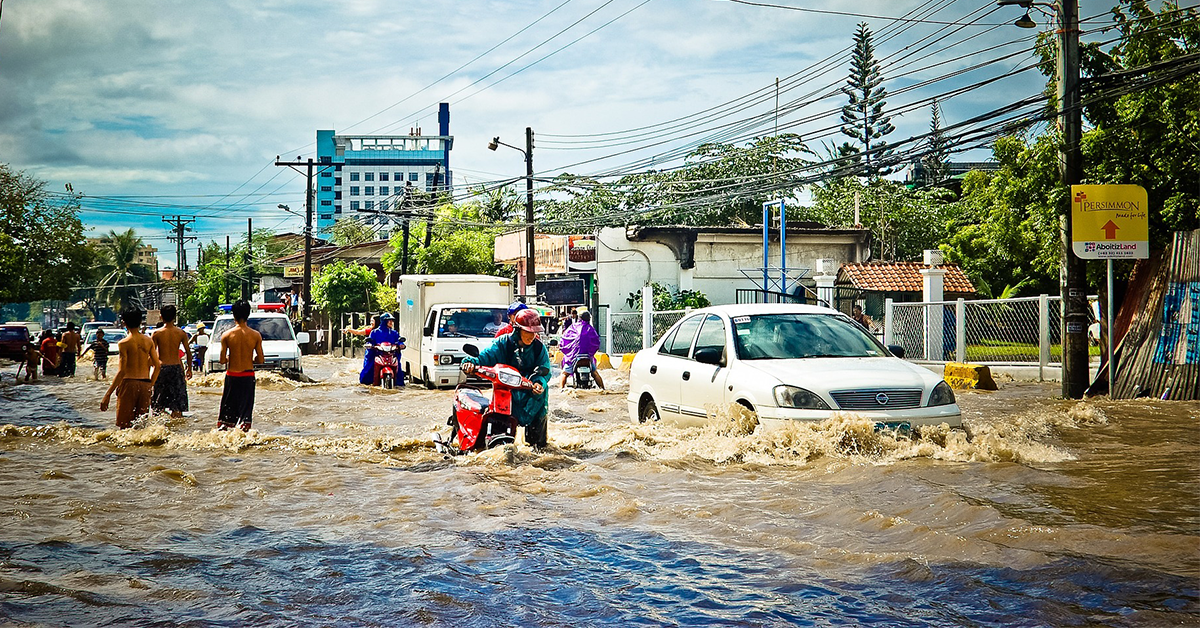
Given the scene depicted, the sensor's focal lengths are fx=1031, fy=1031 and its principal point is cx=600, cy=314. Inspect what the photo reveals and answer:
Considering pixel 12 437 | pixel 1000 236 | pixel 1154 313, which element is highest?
pixel 1000 236

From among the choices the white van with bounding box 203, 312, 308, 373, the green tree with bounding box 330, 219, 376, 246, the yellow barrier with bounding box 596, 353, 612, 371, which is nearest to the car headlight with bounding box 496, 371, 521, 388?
the white van with bounding box 203, 312, 308, 373

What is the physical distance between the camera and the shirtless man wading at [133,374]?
472 inches

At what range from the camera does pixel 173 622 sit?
15.6 feet

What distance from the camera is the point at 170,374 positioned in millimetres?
13039

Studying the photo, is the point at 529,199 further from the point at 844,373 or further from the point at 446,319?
the point at 844,373

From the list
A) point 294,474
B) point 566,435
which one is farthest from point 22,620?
point 566,435

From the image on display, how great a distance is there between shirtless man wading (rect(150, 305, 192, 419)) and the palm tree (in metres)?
75.9

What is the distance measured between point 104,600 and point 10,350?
3903cm

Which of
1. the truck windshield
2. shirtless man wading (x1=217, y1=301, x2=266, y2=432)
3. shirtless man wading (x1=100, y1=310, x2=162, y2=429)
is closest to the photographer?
shirtless man wading (x1=217, y1=301, x2=266, y2=432)

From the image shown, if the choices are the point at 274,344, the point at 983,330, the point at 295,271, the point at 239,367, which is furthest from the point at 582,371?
the point at 295,271

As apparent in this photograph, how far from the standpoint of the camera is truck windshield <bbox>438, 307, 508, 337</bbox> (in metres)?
20.5

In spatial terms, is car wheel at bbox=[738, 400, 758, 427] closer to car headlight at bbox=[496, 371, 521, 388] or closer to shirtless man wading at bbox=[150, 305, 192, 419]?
car headlight at bbox=[496, 371, 521, 388]

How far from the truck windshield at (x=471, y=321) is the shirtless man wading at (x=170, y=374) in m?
7.63

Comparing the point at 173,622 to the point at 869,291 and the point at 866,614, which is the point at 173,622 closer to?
the point at 866,614
